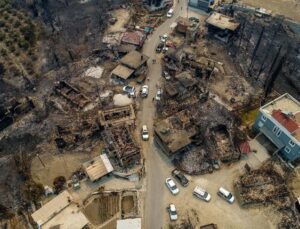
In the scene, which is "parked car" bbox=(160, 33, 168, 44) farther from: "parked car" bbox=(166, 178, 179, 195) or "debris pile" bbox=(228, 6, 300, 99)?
"parked car" bbox=(166, 178, 179, 195)

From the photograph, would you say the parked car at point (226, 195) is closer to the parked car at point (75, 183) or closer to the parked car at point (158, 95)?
the parked car at point (158, 95)

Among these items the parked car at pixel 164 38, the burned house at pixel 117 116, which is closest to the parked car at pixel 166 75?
the parked car at pixel 164 38

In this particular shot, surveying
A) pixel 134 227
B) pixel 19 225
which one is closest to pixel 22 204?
pixel 19 225

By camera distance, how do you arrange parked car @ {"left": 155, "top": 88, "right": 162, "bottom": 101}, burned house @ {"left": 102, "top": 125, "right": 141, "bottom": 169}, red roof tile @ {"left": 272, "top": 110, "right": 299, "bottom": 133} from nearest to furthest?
red roof tile @ {"left": 272, "top": 110, "right": 299, "bottom": 133} < burned house @ {"left": 102, "top": 125, "right": 141, "bottom": 169} < parked car @ {"left": 155, "top": 88, "right": 162, "bottom": 101}

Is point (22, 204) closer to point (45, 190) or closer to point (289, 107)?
point (45, 190)

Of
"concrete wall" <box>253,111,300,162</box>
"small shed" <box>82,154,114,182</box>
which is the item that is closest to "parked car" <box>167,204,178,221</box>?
"small shed" <box>82,154,114,182</box>
